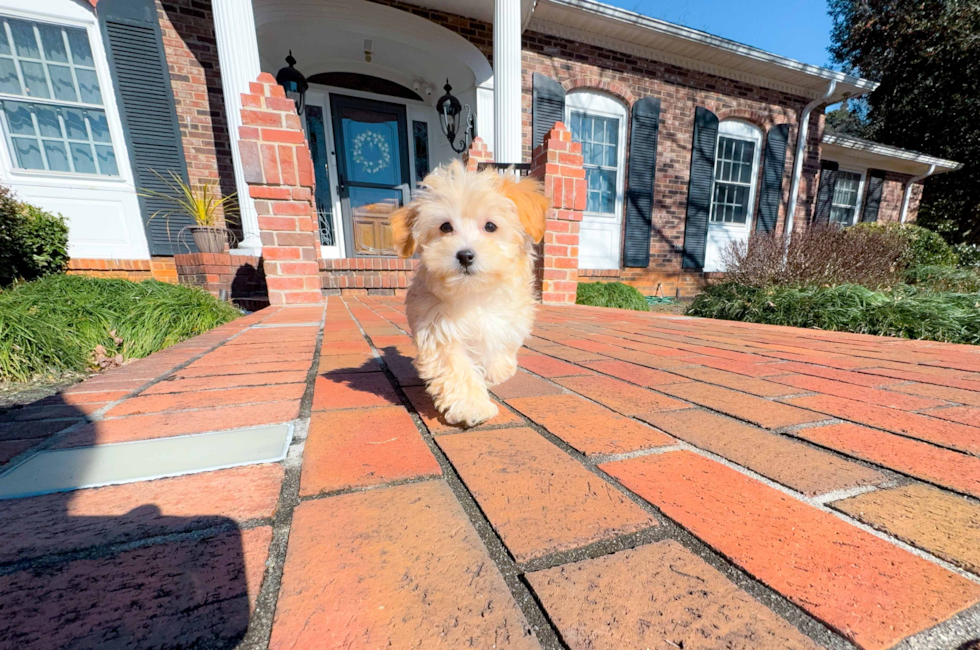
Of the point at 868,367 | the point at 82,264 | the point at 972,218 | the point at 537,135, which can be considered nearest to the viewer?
the point at 868,367

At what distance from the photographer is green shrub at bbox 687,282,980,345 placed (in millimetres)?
3568

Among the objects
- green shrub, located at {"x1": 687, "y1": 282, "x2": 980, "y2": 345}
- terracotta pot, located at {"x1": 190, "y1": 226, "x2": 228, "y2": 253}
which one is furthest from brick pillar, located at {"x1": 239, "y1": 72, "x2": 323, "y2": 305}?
green shrub, located at {"x1": 687, "y1": 282, "x2": 980, "y2": 345}

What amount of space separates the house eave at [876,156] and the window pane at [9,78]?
746 inches

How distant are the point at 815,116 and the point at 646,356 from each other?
45.0ft

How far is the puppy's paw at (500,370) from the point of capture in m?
1.88

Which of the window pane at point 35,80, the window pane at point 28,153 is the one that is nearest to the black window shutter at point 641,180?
the window pane at point 35,80

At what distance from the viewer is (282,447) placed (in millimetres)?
1233

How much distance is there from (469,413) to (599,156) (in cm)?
947

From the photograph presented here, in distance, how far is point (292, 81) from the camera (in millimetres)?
6949

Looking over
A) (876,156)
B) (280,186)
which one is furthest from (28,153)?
(876,156)

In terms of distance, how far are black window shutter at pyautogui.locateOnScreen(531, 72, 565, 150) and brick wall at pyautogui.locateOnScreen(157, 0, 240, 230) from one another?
19.3 ft

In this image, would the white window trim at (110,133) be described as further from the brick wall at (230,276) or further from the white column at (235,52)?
the brick wall at (230,276)

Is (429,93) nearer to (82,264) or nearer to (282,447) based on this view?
(82,264)

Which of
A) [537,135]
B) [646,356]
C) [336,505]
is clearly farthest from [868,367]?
[537,135]
